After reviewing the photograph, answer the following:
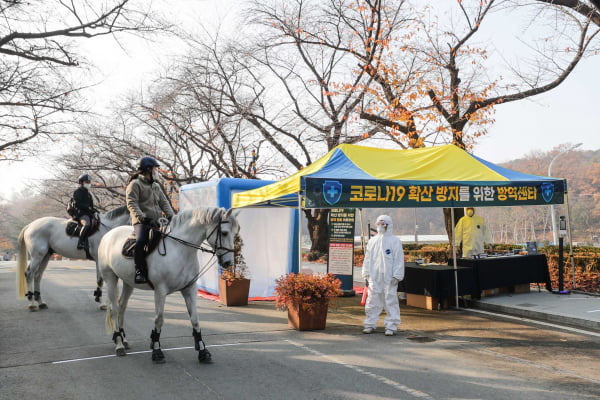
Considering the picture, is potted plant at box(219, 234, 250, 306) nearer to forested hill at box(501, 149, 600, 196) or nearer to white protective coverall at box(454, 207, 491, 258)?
white protective coverall at box(454, 207, 491, 258)

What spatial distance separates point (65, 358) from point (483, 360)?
19.2ft

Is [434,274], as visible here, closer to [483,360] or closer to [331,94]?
[483,360]

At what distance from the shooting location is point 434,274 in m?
10.2

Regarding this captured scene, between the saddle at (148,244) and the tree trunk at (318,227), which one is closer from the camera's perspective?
the saddle at (148,244)

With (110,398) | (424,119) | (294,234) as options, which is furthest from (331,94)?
Answer: (110,398)

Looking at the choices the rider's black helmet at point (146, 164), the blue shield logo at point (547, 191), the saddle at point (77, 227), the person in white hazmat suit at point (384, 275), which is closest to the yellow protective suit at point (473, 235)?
the blue shield logo at point (547, 191)

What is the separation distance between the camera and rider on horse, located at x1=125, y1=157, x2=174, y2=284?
633 centimetres

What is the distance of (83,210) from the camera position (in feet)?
35.1

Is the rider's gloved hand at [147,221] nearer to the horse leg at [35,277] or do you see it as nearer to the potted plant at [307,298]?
the potted plant at [307,298]

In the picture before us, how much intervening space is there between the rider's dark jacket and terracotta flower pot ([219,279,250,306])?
357cm

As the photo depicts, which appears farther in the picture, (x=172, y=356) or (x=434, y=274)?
(x=434, y=274)

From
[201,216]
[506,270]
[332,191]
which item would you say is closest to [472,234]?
[506,270]

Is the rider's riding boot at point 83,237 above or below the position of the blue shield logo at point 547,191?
below

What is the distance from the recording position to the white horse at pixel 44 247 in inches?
415
